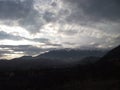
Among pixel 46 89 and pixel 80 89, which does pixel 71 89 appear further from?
pixel 46 89

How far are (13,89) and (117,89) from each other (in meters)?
78.9

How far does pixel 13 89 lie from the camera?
138500mm

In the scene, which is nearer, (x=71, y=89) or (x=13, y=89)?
(x=71, y=89)

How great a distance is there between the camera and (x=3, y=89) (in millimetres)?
141750

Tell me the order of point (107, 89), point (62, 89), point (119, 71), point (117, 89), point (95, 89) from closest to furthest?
point (117, 89) < point (107, 89) < point (95, 89) < point (62, 89) < point (119, 71)

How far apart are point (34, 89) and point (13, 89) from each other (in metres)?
20.4

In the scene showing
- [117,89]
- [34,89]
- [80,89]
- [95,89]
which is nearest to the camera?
[117,89]

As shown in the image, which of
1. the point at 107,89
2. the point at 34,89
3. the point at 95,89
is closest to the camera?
the point at 107,89

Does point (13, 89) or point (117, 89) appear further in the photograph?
point (13, 89)

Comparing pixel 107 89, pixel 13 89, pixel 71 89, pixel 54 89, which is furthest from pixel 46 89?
pixel 107 89

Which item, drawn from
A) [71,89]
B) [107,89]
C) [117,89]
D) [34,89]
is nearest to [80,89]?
[71,89]

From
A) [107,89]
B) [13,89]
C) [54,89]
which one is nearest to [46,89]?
[54,89]

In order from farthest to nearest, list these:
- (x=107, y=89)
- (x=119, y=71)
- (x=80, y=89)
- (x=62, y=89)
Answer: (x=119, y=71), (x=62, y=89), (x=80, y=89), (x=107, y=89)

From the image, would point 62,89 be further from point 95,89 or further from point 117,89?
point 117,89
